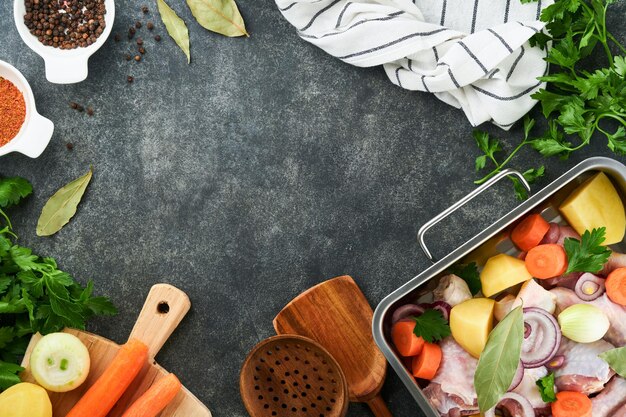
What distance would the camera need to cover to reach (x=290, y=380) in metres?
1.64

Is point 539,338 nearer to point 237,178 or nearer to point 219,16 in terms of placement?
point 237,178

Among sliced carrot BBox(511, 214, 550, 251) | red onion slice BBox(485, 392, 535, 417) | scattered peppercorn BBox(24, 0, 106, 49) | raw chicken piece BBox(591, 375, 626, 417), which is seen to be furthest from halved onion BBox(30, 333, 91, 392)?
raw chicken piece BBox(591, 375, 626, 417)

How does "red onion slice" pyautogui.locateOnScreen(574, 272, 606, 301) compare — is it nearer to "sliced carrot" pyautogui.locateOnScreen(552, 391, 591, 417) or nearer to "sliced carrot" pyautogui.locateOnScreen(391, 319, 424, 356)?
"sliced carrot" pyautogui.locateOnScreen(552, 391, 591, 417)

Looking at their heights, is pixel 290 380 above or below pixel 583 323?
below

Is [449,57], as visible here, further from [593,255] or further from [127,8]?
[127,8]

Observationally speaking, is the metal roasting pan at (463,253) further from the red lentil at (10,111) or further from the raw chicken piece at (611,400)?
the red lentil at (10,111)

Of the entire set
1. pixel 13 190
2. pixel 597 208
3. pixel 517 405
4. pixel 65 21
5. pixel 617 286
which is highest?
pixel 65 21

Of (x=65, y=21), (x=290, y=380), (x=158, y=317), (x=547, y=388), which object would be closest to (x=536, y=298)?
(x=547, y=388)

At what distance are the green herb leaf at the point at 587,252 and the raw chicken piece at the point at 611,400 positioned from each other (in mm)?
249

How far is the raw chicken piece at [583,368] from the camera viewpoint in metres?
1.44

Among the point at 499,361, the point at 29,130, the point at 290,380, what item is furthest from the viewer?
the point at 29,130

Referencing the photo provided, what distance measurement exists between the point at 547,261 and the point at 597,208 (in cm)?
16

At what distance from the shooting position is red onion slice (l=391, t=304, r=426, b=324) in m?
1.50

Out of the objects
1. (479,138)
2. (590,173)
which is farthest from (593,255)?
(479,138)
